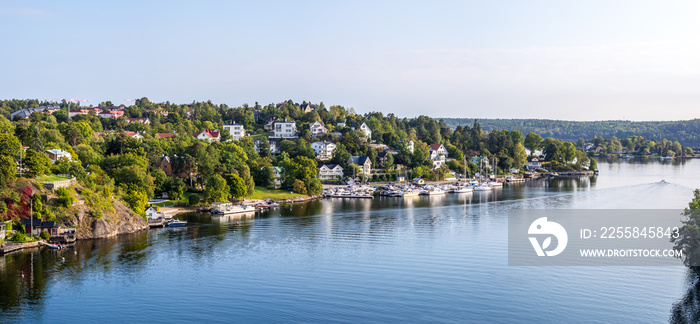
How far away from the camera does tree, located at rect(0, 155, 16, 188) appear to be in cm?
3338

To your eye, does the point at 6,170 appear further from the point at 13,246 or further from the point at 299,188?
the point at 299,188

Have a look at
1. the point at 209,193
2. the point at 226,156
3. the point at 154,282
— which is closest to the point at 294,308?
the point at 154,282

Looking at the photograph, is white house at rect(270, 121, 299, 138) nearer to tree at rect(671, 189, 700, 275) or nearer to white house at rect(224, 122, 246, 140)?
white house at rect(224, 122, 246, 140)

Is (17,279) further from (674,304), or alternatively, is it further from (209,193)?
(674,304)

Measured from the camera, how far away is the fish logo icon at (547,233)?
99.2 feet

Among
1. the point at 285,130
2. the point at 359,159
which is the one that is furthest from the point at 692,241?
the point at 285,130

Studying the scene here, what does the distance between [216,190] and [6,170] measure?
16.8m

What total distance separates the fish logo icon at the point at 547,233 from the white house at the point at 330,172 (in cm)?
3408

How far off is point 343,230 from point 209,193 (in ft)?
49.5

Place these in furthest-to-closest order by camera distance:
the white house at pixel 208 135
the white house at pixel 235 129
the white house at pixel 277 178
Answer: the white house at pixel 235 129 < the white house at pixel 208 135 < the white house at pixel 277 178

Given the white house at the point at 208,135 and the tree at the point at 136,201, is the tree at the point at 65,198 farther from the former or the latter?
the white house at the point at 208,135

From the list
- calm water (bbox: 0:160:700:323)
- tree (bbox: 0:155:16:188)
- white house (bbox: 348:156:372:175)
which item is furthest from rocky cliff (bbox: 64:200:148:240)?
white house (bbox: 348:156:372:175)

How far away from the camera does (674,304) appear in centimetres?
2117

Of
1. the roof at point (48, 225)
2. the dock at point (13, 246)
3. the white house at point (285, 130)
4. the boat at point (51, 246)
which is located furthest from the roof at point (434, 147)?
the dock at point (13, 246)
